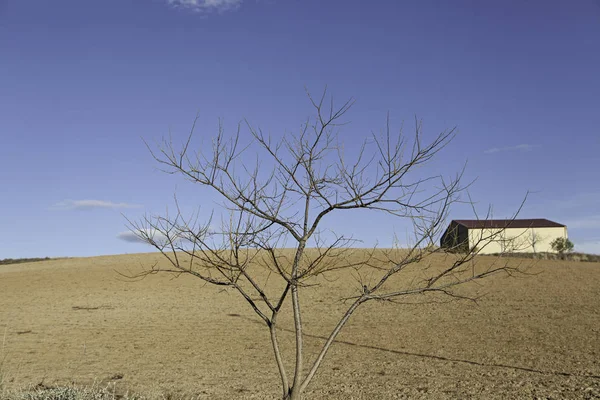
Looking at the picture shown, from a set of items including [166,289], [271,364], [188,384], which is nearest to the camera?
[188,384]

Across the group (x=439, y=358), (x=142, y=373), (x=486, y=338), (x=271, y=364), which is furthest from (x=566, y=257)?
(x=142, y=373)

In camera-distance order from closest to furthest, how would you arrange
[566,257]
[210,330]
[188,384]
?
[188,384], [210,330], [566,257]

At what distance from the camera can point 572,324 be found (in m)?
17.2

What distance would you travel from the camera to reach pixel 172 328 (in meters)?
19.0

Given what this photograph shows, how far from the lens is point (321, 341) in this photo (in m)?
16.3

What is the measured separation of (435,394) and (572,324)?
A: 9.76m

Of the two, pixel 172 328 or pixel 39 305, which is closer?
pixel 172 328

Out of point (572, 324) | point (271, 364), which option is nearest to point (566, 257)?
point (572, 324)

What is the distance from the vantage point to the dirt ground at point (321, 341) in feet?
34.2

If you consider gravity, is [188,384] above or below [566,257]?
below

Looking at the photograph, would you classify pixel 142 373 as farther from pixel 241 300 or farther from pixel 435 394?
pixel 241 300

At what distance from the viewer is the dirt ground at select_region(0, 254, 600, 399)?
10.4 metres

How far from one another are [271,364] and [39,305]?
1552 cm

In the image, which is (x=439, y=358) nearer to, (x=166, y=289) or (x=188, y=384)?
(x=188, y=384)
